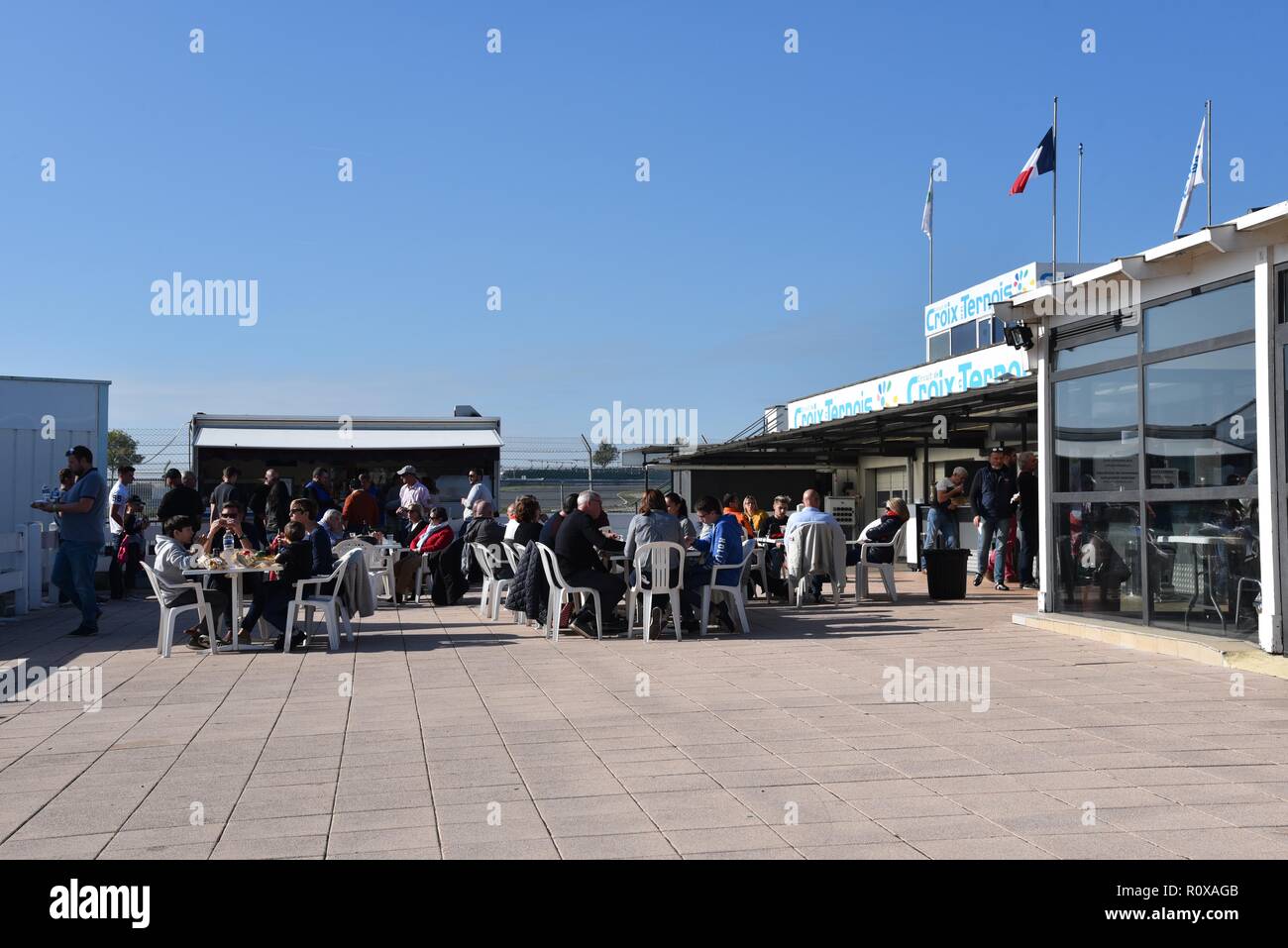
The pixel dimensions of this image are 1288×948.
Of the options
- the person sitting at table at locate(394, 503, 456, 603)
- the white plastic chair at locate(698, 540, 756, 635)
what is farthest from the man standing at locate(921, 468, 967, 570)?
the person sitting at table at locate(394, 503, 456, 603)

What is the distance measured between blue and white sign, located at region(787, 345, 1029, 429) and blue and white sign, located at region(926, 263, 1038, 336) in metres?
1.84

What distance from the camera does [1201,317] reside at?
8.53 metres

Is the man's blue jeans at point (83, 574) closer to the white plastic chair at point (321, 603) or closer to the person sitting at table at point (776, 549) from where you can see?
the white plastic chair at point (321, 603)

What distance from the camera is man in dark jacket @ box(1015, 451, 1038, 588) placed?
13.7 m

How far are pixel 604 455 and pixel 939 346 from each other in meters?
9.86

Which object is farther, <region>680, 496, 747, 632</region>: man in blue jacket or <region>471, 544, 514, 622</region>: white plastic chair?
<region>471, 544, 514, 622</region>: white plastic chair

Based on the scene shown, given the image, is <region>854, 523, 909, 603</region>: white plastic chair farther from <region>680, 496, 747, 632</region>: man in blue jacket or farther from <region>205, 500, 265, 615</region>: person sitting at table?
<region>205, 500, 265, 615</region>: person sitting at table

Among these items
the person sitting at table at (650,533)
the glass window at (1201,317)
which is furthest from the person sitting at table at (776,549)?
the glass window at (1201,317)

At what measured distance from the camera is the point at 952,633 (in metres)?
10.3

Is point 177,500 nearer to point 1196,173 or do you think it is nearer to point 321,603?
point 321,603

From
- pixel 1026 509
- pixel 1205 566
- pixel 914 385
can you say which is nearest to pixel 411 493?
pixel 1026 509

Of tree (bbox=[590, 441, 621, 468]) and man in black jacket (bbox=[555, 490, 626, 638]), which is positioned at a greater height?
tree (bbox=[590, 441, 621, 468])

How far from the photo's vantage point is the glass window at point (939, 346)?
28.8 meters
